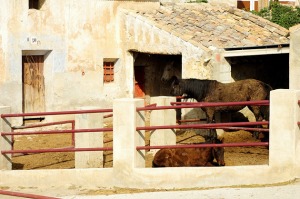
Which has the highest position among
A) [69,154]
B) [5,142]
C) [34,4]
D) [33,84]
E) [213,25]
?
[34,4]

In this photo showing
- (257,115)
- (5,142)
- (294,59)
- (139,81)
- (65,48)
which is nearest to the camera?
(5,142)

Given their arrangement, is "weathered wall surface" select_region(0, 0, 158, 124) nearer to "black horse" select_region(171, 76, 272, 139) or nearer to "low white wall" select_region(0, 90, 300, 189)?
"black horse" select_region(171, 76, 272, 139)

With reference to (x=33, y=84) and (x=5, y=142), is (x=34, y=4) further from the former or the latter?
(x=5, y=142)

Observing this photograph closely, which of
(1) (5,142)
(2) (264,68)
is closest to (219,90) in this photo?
(2) (264,68)

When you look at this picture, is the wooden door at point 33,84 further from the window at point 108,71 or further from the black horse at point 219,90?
the black horse at point 219,90

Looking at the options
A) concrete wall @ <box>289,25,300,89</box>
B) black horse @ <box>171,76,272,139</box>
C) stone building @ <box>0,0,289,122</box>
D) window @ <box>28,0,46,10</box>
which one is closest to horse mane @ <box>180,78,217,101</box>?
black horse @ <box>171,76,272,139</box>

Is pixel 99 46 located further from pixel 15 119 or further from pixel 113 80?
pixel 15 119

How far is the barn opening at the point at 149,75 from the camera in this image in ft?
72.7

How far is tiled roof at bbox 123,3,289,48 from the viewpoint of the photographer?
19766 mm

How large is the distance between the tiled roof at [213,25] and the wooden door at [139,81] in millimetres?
1746

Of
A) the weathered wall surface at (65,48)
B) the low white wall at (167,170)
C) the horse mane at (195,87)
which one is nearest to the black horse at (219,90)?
the horse mane at (195,87)

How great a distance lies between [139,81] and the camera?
73.2 feet

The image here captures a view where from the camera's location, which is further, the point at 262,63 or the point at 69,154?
the point at 262,63

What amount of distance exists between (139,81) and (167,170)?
11.3m
